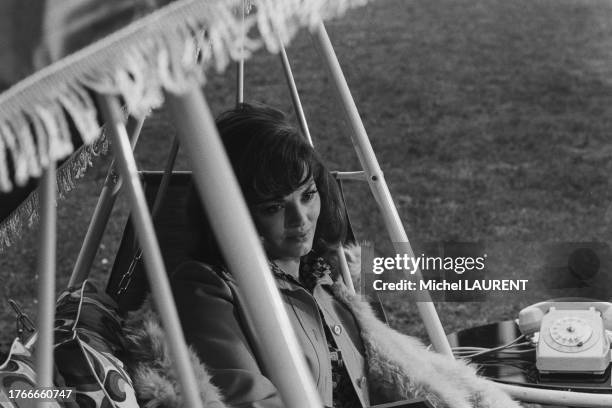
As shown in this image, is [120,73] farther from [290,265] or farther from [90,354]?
[290,265]

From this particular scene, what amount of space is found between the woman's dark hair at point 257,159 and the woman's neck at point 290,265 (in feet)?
0.46

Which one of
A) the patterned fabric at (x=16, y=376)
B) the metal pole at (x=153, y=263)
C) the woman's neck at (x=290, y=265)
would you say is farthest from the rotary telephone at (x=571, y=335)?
the metal pole at (x=153, y=263)

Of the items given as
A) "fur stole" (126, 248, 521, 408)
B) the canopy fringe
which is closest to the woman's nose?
"fur stole" (126, 248, 521, 408)

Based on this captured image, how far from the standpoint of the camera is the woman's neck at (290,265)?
2.15 m

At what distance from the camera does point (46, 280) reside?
1.18 metres

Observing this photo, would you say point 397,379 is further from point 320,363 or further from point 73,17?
point 73,17

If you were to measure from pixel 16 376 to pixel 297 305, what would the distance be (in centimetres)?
71

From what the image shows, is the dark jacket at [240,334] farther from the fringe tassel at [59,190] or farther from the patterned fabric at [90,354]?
the fringe tassel at [59,190]

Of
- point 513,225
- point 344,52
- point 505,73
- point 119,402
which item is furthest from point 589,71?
point 119,402

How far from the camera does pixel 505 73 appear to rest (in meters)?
7.79

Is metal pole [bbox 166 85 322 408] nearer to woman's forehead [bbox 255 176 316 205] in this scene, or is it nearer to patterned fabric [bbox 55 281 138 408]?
patterned fabric [bbox 55 281 138 408]

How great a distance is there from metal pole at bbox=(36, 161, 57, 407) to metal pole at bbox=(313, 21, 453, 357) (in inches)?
54.2

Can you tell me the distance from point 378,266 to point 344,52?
5410mm

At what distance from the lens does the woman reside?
1901mm
